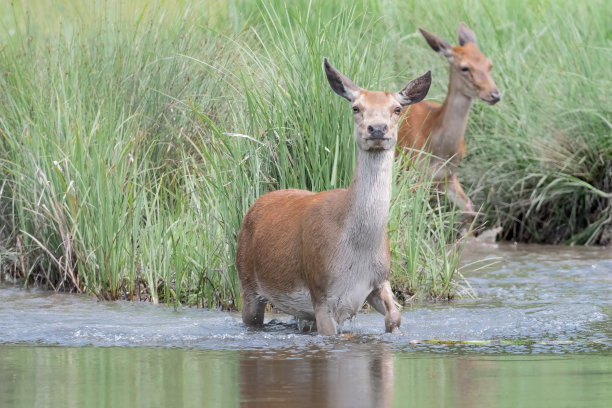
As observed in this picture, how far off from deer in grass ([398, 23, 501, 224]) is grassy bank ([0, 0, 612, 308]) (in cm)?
48

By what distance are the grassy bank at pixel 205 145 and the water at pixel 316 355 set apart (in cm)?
43

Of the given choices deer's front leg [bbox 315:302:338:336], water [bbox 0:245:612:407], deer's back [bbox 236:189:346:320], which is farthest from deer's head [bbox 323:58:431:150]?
water [bbox 0:245:612:407]

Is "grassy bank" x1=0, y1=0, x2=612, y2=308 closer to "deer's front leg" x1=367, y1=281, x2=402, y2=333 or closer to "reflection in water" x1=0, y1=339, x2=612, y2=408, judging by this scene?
"deer's front leg" x1=367, y1=281, x2=402, y2=333

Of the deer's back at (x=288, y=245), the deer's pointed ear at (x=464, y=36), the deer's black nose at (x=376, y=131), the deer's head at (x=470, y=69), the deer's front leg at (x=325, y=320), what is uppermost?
the deer's pointed ear at (x=464, y=36)

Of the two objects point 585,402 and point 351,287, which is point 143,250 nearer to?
point 351,287

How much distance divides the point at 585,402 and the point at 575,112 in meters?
8.42

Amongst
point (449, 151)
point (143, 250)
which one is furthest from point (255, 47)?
point (143, 250)

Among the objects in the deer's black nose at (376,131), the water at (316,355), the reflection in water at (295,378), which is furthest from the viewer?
the deer's black nose at (376,131)

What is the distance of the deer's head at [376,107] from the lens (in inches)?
286

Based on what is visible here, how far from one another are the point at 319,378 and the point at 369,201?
166 centimetres

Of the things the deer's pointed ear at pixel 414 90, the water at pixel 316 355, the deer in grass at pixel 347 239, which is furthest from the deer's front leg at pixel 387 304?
the deer's pointed ear at pixel 414 90

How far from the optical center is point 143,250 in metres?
9.73

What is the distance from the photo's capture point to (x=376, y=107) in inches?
297

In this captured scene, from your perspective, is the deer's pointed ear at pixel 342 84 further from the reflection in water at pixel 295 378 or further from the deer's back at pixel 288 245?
the reflection in water at pixel 295 378
